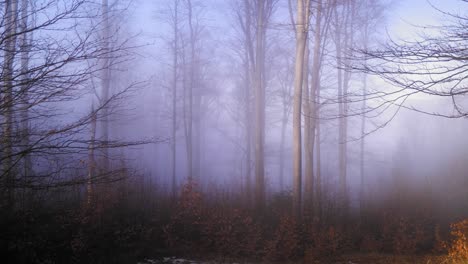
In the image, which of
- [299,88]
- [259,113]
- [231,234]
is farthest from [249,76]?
[231,234]

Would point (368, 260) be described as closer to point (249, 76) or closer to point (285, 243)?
point (285, 243)

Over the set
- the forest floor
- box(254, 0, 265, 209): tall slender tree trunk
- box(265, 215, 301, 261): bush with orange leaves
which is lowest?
the forest floor

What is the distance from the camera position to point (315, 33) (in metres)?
13.3

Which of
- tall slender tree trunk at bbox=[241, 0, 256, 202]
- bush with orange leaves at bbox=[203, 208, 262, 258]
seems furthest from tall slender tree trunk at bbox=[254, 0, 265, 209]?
bush with orange leaves at bbox=[203, 208, 262, 258]

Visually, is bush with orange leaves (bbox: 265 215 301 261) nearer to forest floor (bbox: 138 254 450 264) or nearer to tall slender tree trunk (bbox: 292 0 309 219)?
forest floor (bbox: 138 254 450 264)

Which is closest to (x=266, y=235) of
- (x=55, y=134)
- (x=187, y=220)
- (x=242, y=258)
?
(x=242, y=258)

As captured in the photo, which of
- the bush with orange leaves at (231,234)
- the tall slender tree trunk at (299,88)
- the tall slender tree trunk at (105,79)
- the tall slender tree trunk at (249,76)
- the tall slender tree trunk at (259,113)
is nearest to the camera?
the tall slender tree trunk at (105,79)

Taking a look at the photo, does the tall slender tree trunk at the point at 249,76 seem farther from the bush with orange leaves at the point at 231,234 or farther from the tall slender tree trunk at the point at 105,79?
the tall slender tree trunk at the point at 105,79

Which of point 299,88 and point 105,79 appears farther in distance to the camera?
point 299,88

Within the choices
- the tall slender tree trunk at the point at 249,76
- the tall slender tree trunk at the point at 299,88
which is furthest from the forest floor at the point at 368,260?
the tall slender tree trunk at the point at 249,76

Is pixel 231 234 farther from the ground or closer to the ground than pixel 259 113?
closer to the ground

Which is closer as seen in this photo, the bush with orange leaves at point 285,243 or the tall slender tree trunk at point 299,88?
the bush with orange leaves at point 285,243

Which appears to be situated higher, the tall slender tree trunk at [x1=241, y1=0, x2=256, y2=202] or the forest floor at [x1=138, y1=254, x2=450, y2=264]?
the tall slender tree trunk at [x1=241, y1=0, x2=256, y2=202]

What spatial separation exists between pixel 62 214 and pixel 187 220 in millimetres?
3577
